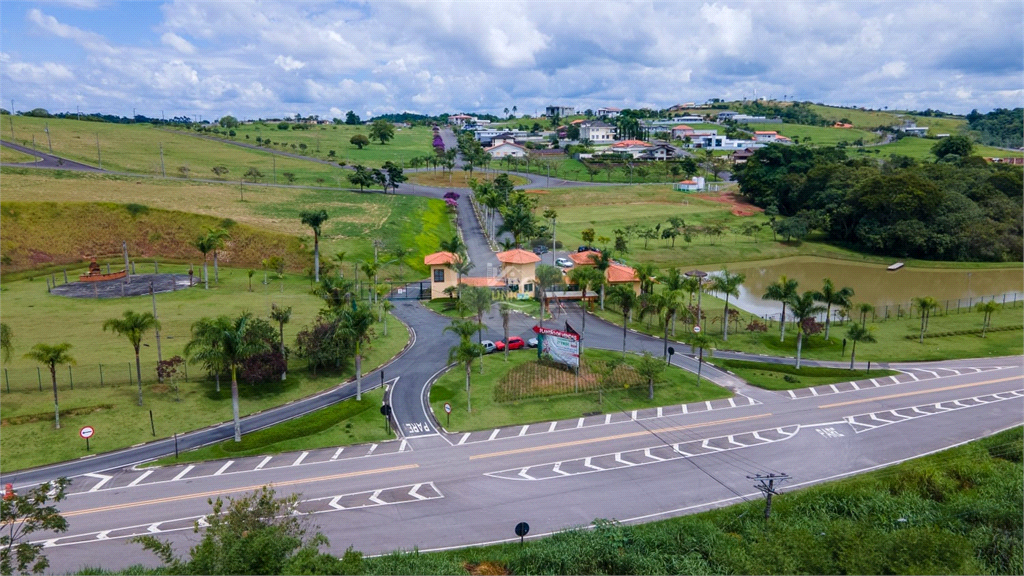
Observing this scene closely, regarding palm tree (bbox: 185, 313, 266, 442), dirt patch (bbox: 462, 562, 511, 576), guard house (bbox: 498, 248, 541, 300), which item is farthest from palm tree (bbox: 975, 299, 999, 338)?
palm tree (bbox: 185, 313, 266, 442)

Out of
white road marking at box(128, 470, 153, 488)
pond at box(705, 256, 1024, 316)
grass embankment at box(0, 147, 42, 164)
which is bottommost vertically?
white road marking at box(128, 470, 153, 488)

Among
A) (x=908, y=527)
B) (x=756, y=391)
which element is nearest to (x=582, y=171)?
(x=756, y=391)

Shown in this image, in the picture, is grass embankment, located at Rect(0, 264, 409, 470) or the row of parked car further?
the row of parked car

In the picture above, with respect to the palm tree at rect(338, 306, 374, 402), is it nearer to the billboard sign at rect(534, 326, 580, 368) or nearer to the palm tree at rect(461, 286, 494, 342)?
the palm tree at rect(461, 286, 494, 342)

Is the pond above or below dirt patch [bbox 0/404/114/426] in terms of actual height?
above

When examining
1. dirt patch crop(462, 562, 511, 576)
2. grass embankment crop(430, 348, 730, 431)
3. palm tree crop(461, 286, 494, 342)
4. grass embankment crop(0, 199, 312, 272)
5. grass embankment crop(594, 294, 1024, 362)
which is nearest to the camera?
dirt patch crop(462, 562, 511, 576)

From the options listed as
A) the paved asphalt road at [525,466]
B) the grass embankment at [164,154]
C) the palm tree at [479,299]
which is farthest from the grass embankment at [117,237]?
the grass embankment at [164,154]
